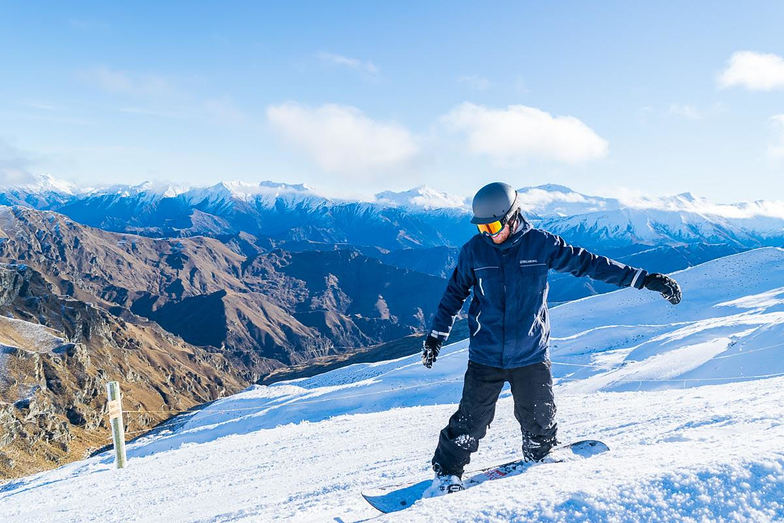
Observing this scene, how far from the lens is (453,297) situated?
480 cm

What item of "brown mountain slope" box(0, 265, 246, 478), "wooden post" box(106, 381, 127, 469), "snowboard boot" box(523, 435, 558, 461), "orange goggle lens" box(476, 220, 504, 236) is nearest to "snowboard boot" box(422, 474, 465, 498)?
"snowboard boot" box(523, 435, 558, 461)

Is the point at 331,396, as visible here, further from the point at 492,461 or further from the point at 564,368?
the point at 492,461

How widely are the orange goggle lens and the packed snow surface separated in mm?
1953

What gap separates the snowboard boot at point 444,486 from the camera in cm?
421

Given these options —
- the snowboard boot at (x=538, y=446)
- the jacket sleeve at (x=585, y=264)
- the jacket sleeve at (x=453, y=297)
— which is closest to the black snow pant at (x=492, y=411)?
the snowboard boot at (x=538, y=446)

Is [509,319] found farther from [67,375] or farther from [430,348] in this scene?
[67,375]

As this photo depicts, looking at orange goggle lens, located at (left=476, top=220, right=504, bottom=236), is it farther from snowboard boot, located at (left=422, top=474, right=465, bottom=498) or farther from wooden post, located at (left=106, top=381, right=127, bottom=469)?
wooden post, located at (left=106, top=381, right=127, bottom=469)

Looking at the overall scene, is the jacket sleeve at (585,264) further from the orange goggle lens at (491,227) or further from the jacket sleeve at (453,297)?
the jacket sleeve at (453,297)

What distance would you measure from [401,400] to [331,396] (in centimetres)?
454

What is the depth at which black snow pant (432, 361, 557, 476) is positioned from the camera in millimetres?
4355

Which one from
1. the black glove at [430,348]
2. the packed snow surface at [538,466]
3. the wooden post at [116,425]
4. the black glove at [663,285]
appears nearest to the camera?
the packed snow surface at [538,466]

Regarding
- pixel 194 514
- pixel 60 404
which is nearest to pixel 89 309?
pixel 60 404

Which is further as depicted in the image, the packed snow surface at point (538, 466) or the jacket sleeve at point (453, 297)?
the jacket sleeve at point (453, 297)

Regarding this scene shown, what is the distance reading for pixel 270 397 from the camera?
1134 inches
